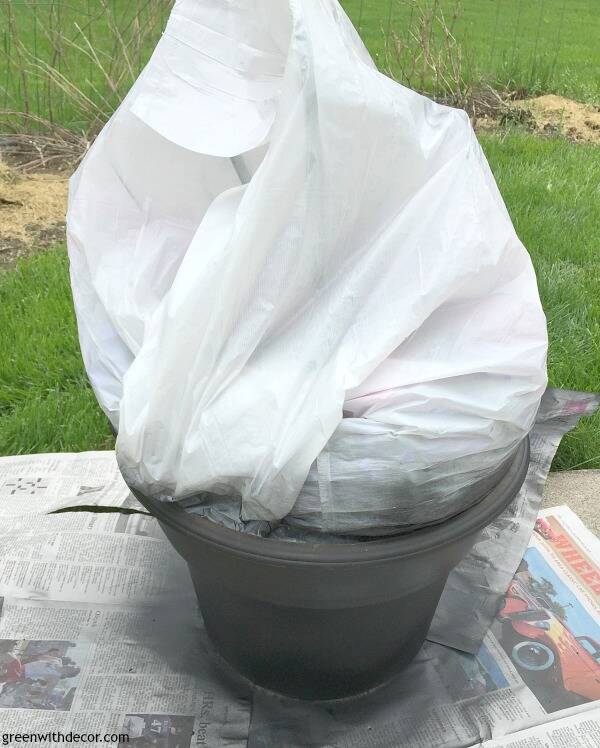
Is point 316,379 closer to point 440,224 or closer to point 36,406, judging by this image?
point 440,224

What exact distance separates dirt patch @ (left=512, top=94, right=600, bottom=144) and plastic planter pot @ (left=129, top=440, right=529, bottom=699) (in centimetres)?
311

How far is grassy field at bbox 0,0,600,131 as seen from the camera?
323 cm

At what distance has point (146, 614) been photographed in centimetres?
127

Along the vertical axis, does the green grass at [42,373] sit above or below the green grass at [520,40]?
below

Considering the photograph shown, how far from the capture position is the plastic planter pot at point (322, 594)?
2.85 ft

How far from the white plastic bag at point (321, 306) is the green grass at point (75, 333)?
2.48ft

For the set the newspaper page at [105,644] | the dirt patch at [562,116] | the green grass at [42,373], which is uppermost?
the dirt patch at [562,116]

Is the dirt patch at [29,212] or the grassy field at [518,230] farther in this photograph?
the dirt patch at [29,212]

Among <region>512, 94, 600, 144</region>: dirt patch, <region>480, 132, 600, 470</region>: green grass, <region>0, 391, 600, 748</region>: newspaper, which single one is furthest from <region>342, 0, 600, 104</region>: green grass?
<region>0, 391, 600, 748</region>: newspaper

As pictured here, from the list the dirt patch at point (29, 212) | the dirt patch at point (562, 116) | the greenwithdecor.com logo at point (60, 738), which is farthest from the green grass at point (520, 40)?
the greenwithdecor.com logo at point (60, 738)

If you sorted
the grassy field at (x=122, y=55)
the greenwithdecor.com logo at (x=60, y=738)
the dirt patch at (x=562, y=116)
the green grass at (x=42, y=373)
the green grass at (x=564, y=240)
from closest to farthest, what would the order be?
the greenwithdecor.com logo at (x=60, y=738) < the green grass at (x=42, y=373) < the green grass at (x=564, y=240) < the grassy field at (x=122, y=55) < the dirt patch at (x=562, y=116)

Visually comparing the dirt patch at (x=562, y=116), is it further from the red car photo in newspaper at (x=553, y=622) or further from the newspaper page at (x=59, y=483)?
the newspaper page at (x=59, y=483)

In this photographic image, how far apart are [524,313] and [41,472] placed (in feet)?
3.46

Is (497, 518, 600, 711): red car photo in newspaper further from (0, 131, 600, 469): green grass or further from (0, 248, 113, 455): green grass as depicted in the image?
(0, 248, 113, 455): green grass
